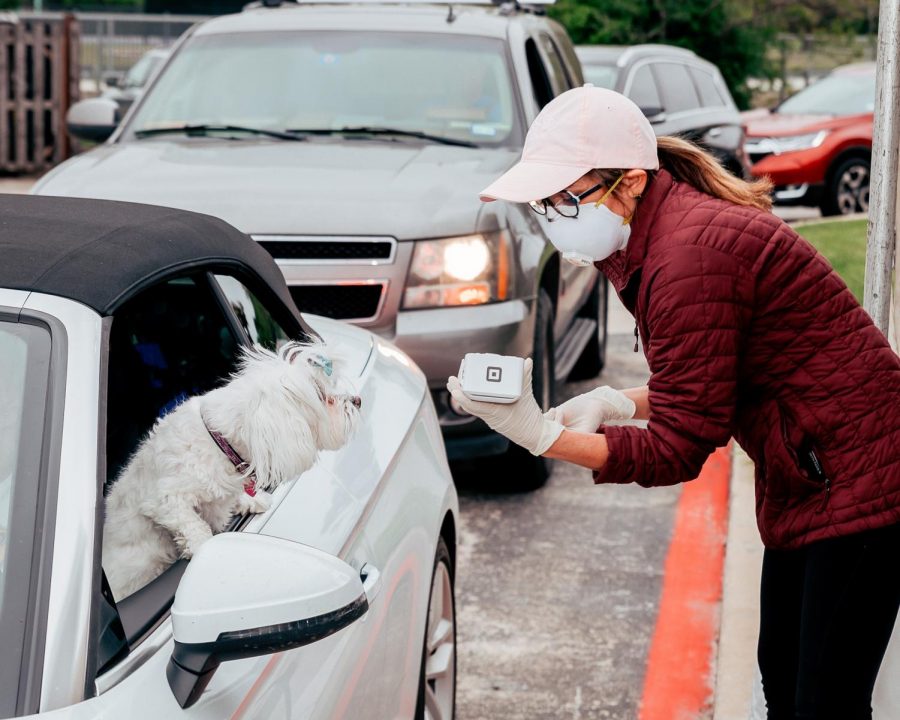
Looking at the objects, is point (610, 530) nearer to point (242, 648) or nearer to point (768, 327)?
point (768, 327)

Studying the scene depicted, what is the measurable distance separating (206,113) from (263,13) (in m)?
0.87

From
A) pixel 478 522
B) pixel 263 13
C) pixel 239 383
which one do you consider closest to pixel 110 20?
pixel 263 13

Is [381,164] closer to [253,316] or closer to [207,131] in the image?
[207,131]

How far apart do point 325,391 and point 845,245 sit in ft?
30.5

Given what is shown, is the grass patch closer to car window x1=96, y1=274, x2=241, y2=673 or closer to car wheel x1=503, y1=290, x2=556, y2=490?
car wheel x1=503, y1=290, x2=556, y2=490

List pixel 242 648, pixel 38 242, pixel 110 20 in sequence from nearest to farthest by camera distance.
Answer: pixel 242 648 → pixel 38 242 → pixel 110 20

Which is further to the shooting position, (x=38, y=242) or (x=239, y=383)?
(x=239, y=383)

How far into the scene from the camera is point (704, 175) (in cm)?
275

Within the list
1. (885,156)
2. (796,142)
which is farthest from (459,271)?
(796,142)

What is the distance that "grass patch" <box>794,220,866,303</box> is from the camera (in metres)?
9.83

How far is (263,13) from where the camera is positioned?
7203 mm

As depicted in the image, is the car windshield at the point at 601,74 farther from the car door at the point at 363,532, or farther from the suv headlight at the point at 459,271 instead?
the car door at the point at 363,532

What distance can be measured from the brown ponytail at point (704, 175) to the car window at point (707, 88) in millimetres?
10493

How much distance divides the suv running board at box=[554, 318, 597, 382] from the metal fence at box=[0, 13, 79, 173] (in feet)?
42.6
